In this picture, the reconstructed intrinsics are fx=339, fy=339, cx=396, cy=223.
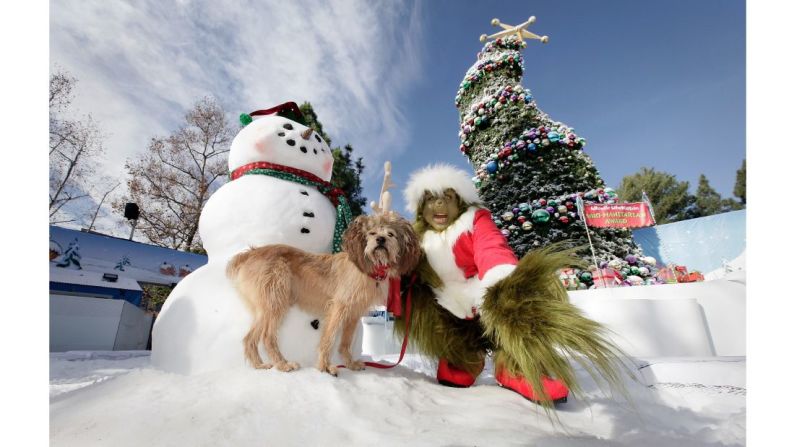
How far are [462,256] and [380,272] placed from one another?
43 cm

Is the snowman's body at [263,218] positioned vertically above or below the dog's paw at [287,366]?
above

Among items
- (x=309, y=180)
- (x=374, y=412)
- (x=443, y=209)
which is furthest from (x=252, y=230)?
(x=374, y=412)

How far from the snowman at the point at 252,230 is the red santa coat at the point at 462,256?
2.12ft

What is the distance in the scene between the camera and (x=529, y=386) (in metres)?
1.50

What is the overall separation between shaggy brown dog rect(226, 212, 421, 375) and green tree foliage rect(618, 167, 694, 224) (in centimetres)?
2237

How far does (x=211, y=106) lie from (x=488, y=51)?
814 cm

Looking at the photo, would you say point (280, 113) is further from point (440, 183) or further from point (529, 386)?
point (529, 386)

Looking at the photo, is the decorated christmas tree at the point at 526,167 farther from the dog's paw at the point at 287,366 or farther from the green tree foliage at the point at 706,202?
the green tree foliage at the point at 706,202

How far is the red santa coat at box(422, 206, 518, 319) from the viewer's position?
1.67m

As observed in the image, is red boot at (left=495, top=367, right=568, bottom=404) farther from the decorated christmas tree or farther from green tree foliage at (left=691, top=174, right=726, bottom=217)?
green tree foliage at (left=691, top=174, right=726, bottom=217)

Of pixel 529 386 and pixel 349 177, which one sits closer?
pixel 529 386

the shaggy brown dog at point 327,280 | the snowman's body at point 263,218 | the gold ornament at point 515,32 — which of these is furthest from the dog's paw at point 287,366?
the gold ornament at point 515,32

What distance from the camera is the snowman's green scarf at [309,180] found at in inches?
80.7
